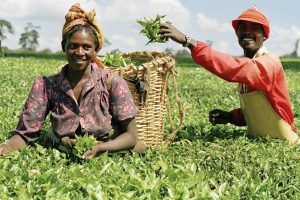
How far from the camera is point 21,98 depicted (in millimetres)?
9750

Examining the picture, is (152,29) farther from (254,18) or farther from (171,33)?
(254,18)

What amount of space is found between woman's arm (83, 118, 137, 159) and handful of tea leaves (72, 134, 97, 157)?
9cm

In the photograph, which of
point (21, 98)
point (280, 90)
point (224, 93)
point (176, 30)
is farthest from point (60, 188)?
point (224, 93)

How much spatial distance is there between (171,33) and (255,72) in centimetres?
103

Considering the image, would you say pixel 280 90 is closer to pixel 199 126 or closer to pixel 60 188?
pixel 199 126

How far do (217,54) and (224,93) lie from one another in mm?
6897

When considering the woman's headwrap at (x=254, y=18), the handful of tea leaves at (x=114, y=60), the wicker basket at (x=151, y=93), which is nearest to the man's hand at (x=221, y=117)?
the wicker basket at (x=151, y=93)

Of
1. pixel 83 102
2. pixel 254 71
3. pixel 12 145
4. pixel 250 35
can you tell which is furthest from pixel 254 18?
pixel 12 145

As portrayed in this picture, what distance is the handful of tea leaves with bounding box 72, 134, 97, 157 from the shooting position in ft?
15.5

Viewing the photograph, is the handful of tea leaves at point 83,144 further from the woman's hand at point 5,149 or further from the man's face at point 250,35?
the man's face at point 250,35

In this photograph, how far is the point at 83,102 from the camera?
5.14m

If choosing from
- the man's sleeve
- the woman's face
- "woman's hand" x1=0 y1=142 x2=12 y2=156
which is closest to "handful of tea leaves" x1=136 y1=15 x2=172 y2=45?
the man's sleeve

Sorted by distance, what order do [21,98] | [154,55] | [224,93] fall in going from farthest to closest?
[224,93] → [21,98] → [154,55]

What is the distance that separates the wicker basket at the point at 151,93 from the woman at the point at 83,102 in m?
0.39
